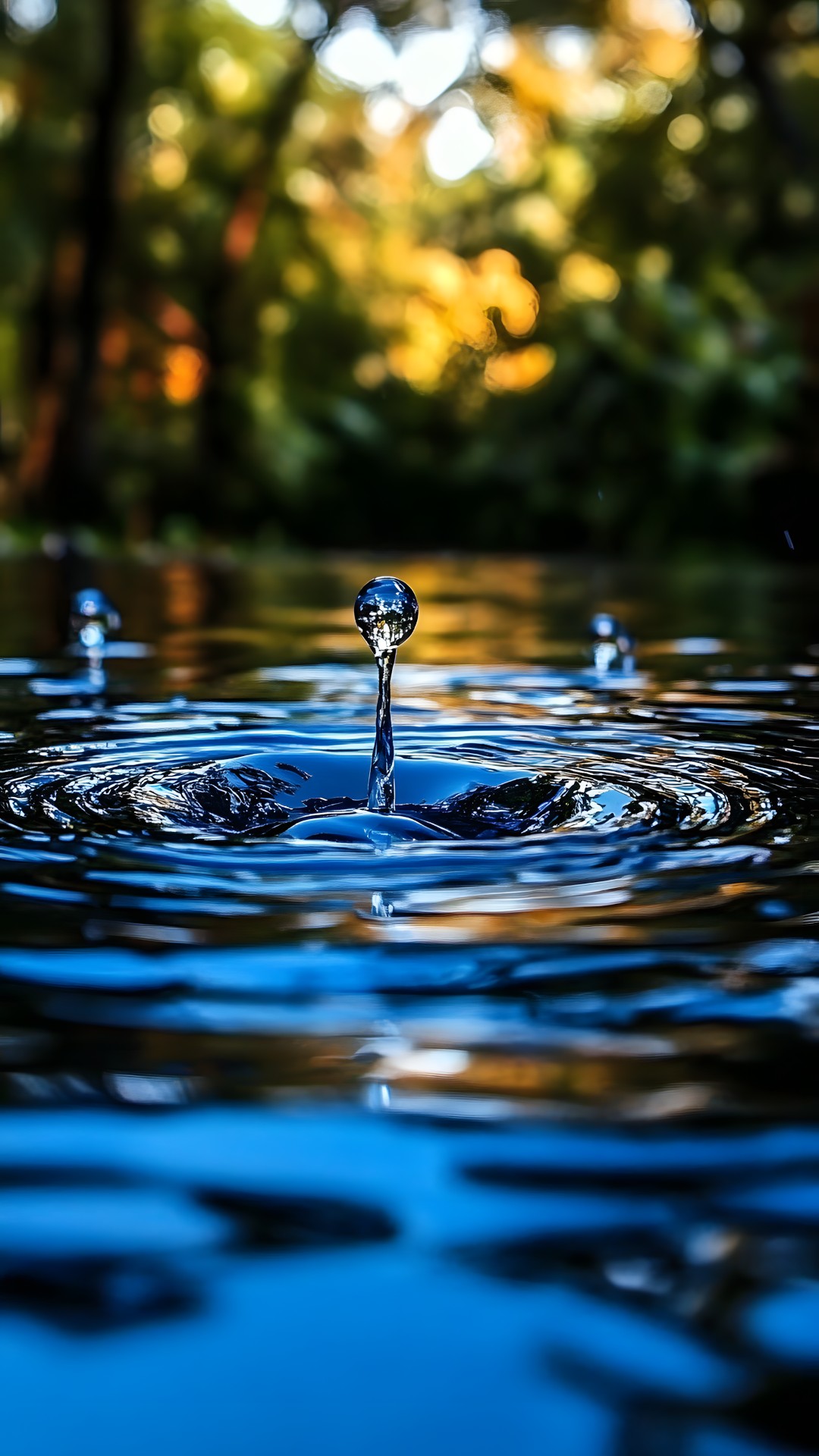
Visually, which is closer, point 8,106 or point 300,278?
point 8,106

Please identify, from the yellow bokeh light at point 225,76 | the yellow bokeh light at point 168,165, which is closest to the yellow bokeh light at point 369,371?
the yellow bokeh light at point 168,165

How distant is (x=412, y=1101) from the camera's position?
1.29 metres

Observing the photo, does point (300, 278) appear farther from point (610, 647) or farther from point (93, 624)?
point (610, 647)

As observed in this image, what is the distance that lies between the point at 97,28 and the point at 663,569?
7.07 m

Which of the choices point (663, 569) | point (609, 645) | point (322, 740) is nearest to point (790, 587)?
point (663, 569)

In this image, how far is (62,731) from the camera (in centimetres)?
331

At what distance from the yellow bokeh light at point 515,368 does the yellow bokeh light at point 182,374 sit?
3.76m

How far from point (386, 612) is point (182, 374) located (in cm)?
2292

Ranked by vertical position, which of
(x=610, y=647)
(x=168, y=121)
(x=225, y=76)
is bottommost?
(x=610, y=647)

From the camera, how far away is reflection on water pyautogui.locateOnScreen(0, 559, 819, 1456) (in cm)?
87

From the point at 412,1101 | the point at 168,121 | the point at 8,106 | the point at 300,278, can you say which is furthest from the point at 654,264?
the point at 412,1101

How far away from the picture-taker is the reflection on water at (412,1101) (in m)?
0.87

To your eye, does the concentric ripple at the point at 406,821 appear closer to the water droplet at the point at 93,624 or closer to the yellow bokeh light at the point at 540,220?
the water droplet at the point at 93,624

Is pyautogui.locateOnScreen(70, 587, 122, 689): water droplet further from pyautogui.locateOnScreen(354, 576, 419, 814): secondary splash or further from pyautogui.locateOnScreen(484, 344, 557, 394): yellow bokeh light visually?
pyautogui.locateOnScreen(484, 344, 557, 394): yellow bokeh light
